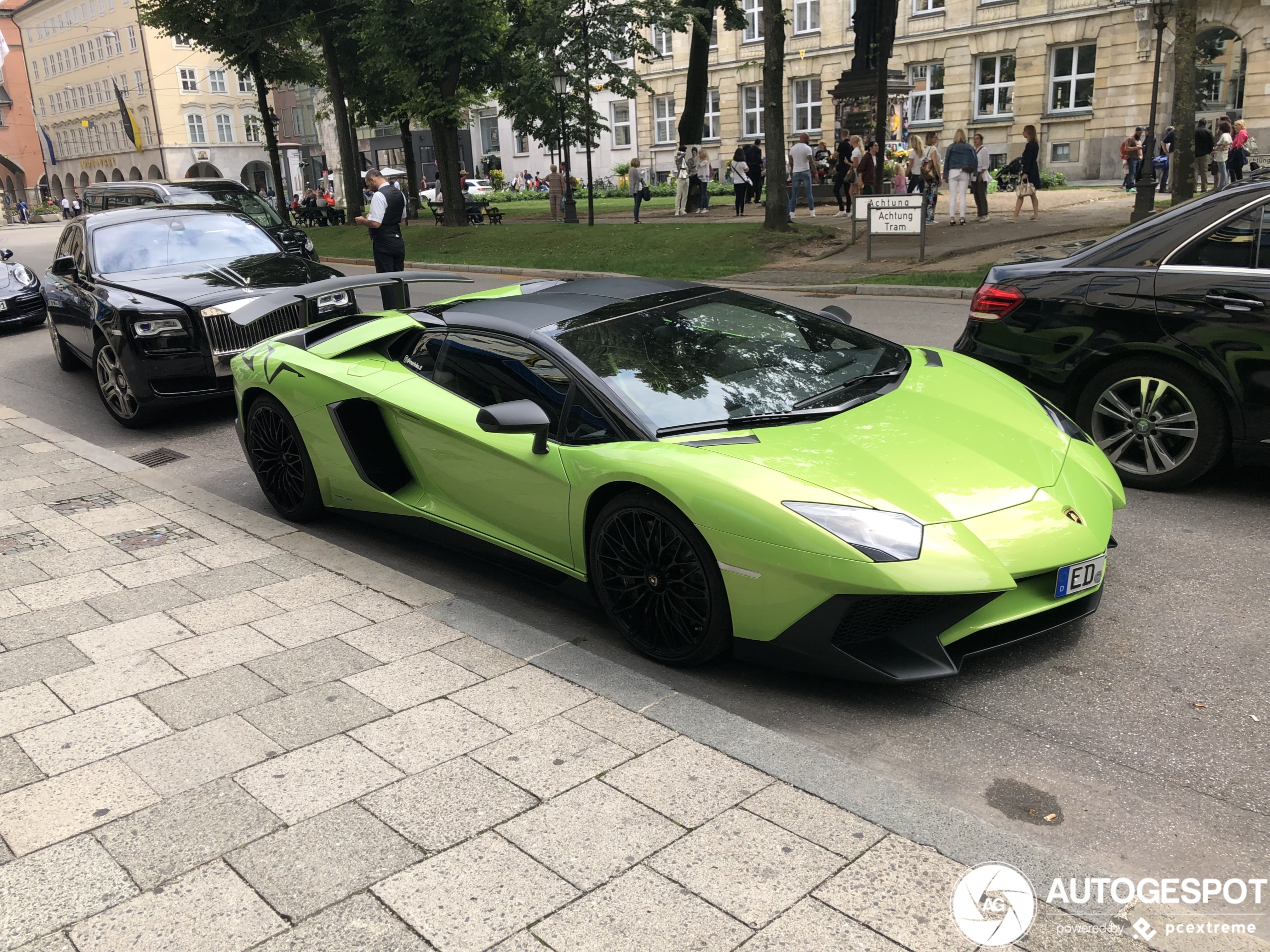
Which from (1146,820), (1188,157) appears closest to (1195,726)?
(1146,820)

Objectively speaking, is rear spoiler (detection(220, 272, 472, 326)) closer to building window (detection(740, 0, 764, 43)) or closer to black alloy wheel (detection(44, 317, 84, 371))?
black alloy wheel (detection(44, 317, 84, 371))

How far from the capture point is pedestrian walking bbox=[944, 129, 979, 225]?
20.6 m

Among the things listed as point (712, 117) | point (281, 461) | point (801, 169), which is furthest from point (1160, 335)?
point (712, 117)

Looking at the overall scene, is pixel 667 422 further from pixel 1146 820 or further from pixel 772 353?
pixel 1146 820

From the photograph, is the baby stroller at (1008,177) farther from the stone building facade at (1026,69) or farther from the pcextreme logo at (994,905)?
the pcextreme logo at (994,905)

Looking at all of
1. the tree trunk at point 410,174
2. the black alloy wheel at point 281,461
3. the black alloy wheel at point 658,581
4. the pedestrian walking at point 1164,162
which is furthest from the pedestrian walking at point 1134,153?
the black alloy wheel at point 658,581

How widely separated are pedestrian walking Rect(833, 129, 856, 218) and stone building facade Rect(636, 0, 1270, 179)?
310cm

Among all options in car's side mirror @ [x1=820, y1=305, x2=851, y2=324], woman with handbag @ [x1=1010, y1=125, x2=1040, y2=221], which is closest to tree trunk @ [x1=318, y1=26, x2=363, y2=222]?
woman with handbag @ [x1=1010, y1=125, x2=1040, y2=221]

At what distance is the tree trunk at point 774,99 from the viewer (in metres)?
18.7

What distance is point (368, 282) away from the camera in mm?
6738

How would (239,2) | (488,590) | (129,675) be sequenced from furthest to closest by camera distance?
(239,2) < (488,590) < (129,675)

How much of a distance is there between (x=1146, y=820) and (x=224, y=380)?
768 centimetres

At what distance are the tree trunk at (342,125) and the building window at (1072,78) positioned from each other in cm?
2340

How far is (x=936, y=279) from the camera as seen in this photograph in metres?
15.0
